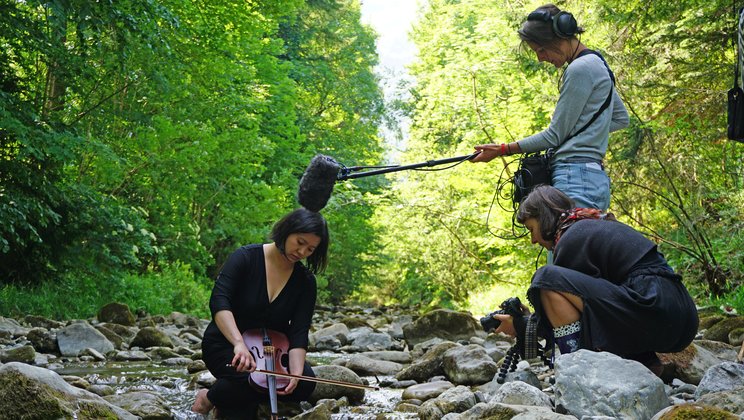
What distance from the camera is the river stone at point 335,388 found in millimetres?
4879

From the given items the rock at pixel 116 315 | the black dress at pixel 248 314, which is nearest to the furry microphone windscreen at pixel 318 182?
the black dress at pixel 248 314

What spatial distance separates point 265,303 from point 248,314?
0.36 feet

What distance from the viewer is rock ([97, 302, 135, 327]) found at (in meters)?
10.3

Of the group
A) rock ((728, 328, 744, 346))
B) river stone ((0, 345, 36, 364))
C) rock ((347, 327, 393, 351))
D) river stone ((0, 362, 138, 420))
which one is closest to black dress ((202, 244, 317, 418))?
river stone ((0, 362, 138, 420))

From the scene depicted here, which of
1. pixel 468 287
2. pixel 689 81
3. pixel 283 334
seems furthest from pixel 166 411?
pixel 468 287

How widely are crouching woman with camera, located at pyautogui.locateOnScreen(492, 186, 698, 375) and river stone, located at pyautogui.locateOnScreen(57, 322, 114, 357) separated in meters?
4.76

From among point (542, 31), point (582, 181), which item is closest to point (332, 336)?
point (582, 181)

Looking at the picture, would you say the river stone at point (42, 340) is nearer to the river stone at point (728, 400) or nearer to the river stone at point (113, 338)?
the river stone at point (113, 338)

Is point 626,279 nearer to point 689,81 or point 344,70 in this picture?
point 689,81

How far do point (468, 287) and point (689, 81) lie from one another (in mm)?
13909

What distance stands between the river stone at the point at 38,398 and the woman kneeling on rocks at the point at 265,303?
2.44 ft

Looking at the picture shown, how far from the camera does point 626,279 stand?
379 centimetres

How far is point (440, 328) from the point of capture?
9086mm

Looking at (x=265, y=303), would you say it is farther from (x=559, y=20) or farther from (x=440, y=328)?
(x=440, y=328)
